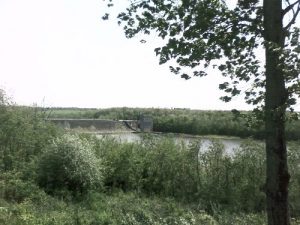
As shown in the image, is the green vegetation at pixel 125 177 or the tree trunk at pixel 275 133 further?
the green vegetation at pixel 125 177

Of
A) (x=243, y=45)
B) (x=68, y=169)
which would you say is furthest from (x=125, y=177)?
(x=243, y=45)

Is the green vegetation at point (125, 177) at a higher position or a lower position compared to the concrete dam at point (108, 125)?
lower

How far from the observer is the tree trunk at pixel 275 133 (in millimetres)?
6832

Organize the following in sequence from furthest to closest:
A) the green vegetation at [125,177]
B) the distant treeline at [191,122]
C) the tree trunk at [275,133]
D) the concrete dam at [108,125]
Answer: the distant treeline at [191,122] < the concrete dam at [108,125] < the green vegetation at [125,177] < the tree trunk at [275,133]

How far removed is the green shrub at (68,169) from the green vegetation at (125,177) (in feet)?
0.08

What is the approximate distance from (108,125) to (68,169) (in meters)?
9.59

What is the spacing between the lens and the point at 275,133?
22.7 ft

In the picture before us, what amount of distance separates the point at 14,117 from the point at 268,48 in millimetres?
9856

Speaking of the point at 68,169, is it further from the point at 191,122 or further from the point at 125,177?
the point at 191,122

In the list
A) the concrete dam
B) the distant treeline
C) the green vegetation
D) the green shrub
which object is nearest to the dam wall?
the concrete dam

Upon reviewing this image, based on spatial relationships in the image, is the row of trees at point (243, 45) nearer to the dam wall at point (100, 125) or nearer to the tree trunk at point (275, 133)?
the tree trunk at point (275, 133)

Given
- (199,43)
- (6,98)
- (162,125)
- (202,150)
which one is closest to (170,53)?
(199,43)

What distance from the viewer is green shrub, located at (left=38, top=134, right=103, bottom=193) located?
1262 cm

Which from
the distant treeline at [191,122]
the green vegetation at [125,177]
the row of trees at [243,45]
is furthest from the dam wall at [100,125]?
the row of trees at [243,45]
